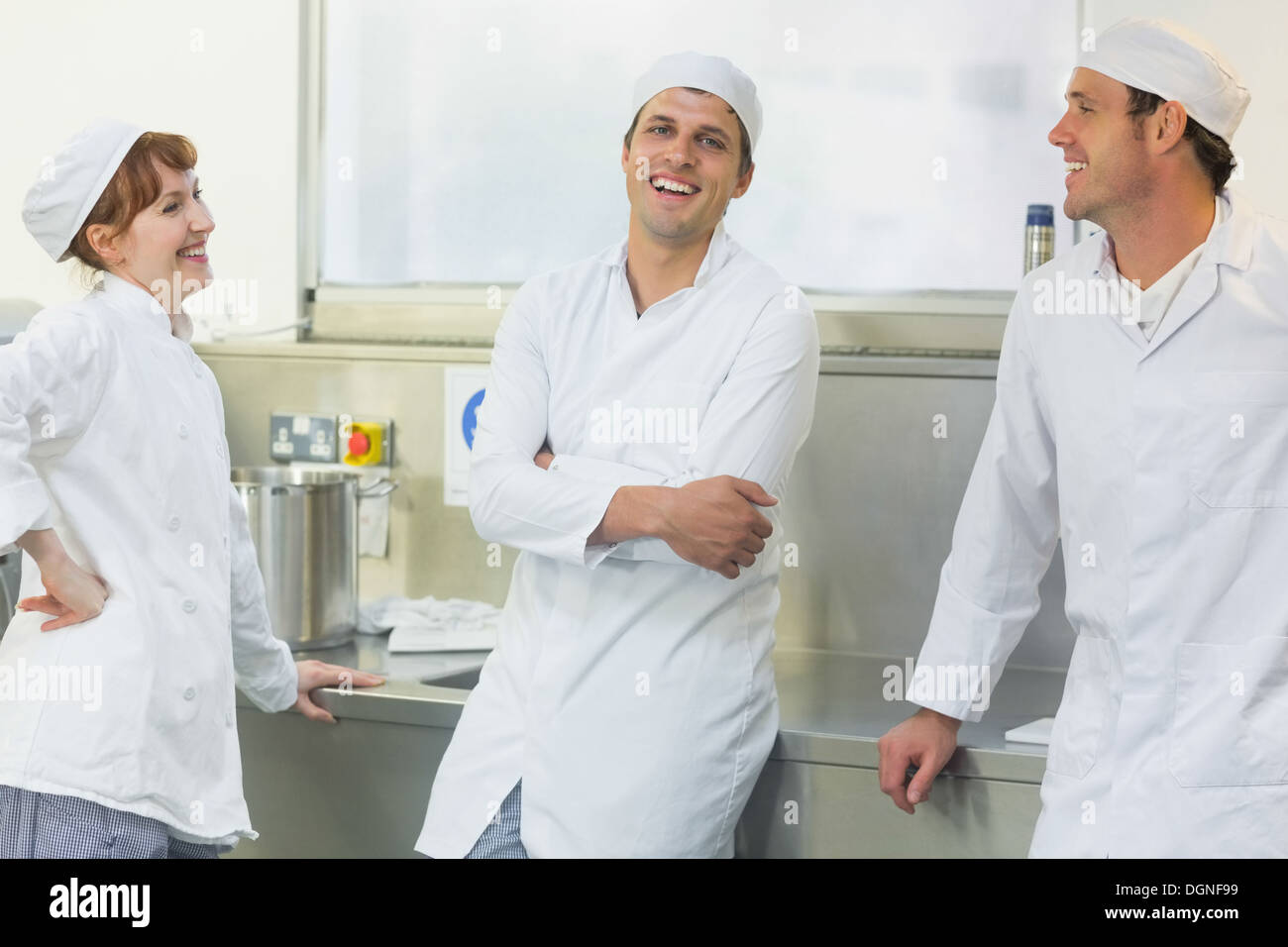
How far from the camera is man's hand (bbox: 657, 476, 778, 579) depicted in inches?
56.9

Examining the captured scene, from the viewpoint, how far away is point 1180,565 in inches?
52.7

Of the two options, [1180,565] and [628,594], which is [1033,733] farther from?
[628,594]

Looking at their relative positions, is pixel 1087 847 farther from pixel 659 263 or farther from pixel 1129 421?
pixel 659 263

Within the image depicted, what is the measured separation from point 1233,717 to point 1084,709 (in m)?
0.14

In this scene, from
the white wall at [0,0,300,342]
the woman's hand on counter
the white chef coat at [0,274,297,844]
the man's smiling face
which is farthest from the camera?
the white wall at [0,0,300,342]

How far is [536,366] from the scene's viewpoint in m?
1.66

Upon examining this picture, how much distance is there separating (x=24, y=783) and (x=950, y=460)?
1220 mm

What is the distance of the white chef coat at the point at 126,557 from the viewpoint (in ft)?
4.25

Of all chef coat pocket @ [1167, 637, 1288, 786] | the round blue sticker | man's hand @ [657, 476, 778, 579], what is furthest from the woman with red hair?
chef coat pocket @ [1167, 637, 1288, 786]

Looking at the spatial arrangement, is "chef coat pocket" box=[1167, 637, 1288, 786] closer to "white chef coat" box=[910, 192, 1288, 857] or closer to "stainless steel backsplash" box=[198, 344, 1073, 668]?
"white chef coat" box=[910, 192, 1288, 857]

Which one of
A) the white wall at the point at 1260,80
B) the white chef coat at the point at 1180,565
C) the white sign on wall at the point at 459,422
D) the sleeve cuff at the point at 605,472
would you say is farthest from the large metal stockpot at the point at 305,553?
the white wall at the point at 1260,80

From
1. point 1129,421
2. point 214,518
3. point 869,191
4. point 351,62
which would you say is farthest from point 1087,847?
point 351,62

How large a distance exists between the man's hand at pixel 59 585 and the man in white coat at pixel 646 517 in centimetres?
43

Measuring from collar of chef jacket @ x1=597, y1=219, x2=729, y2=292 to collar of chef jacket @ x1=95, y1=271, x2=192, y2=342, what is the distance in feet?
1.69
